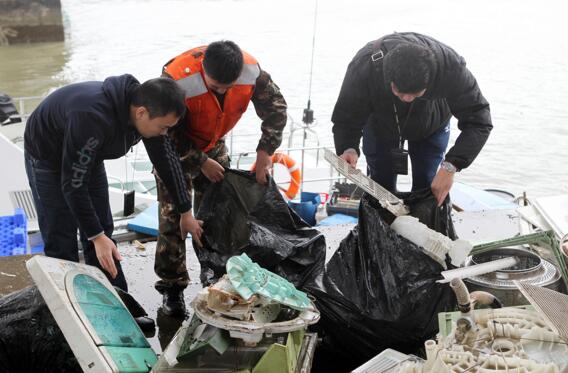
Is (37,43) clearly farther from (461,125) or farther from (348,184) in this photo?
(461,125)

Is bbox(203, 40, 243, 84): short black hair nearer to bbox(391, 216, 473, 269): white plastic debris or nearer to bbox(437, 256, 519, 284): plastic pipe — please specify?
bbox(391, 216, 473, 269): white plastic debris

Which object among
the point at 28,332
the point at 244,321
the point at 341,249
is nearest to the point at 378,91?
the point at 341,249

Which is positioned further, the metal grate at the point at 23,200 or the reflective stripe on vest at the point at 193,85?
the metal grate at the point at 23,200

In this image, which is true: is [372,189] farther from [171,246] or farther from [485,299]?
[171,246]

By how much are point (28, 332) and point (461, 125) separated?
1864 mm

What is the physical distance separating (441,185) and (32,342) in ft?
→ 5.39

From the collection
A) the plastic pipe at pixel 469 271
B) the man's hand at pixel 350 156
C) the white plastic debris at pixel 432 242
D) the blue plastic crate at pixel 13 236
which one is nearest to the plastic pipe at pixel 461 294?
the plastic pipe at pixel 469 271

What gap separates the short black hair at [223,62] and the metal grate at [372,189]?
1.66 feet

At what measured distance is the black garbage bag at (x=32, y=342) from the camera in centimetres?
217

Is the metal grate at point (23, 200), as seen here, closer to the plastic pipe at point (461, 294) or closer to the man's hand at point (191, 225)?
the man's hand at point (191, 225)

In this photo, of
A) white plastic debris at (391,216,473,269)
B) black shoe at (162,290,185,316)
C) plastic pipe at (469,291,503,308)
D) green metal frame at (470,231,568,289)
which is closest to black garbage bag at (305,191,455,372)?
white plastic debris at (391,216,473,269)

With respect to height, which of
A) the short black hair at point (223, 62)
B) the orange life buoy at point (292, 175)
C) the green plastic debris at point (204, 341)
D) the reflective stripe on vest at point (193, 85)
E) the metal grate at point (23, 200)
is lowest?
the metal grate at point (23, 200)

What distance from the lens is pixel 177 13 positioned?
66.5ft

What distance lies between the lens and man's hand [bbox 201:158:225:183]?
281 cm
